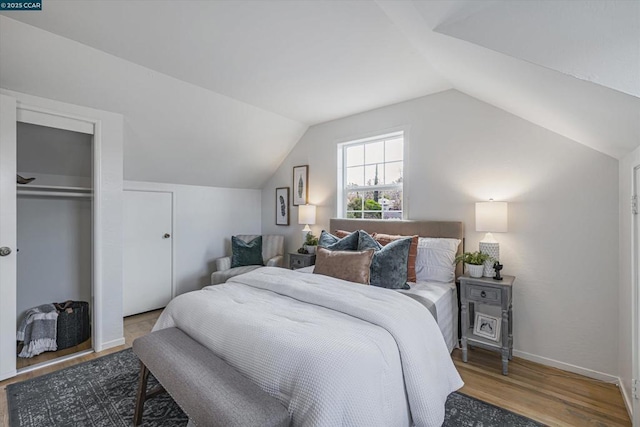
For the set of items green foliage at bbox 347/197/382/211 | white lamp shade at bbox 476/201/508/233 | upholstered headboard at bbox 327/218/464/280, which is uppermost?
green foliage at bbox 347/197/382/211

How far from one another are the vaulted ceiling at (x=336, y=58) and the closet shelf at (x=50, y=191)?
70 centimetres

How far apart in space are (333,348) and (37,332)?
304cm

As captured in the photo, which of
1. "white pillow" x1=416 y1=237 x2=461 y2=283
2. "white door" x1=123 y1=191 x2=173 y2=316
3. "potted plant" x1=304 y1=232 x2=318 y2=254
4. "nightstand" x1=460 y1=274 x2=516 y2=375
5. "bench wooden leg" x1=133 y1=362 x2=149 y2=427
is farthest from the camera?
"potted plant" x1=304 y1=232 x2=318 y2=254

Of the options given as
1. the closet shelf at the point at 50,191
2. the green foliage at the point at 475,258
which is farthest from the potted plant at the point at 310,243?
the closet shelf at the point at 50,191

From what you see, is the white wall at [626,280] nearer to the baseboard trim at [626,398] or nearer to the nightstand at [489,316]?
the baseboard trim at [626,398]

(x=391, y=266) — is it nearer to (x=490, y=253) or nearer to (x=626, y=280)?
(x=490, y=253)

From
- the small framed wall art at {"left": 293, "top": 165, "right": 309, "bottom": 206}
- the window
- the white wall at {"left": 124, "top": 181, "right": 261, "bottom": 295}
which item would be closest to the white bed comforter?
the window

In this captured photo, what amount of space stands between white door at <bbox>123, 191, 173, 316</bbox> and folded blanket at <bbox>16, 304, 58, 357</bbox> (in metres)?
0.81

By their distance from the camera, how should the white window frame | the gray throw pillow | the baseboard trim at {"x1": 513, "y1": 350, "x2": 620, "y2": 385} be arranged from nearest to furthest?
1. the baseboard trim at {"x1": 513, "y1": 350, "x2": 620, "y2": 385}
2. the gray throw pillow
3. the white window frame

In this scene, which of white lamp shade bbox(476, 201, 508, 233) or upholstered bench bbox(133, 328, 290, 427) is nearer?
upholstered bench bbox(133, 328, 290, 427)

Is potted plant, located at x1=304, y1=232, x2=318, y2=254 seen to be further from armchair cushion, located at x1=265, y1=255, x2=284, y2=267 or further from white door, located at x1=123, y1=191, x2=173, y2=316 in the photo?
white door, located at x1=123, y1=191, x2=173, y2=316

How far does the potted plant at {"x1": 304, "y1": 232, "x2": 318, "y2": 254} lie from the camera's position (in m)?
3.80

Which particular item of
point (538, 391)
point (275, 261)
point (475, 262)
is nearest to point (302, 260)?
point (275, 261)

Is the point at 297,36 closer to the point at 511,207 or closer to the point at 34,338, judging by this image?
the point at 511,207
